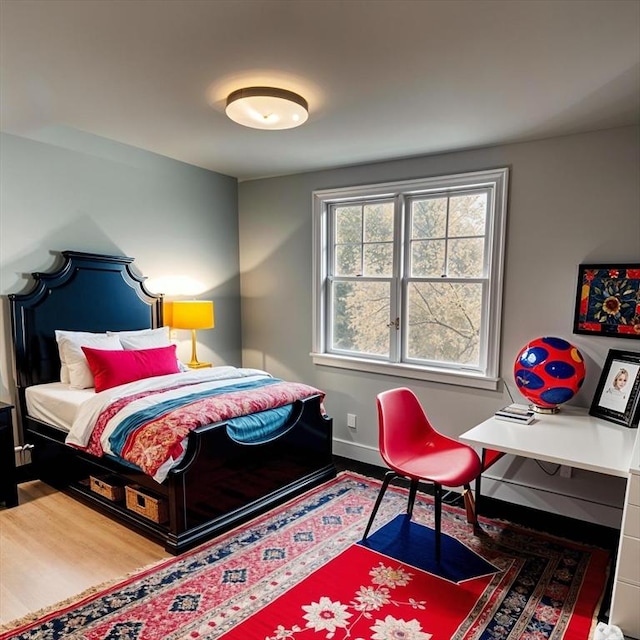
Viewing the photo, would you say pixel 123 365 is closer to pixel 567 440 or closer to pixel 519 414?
pixel 519 414

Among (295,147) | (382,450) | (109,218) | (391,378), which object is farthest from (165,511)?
(295,147)

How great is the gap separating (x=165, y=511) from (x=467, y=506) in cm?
170

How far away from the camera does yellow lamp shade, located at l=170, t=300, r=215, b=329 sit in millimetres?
3822

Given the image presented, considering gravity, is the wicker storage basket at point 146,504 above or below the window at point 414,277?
below

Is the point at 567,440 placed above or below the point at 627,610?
above

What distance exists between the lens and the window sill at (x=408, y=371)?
3297mm

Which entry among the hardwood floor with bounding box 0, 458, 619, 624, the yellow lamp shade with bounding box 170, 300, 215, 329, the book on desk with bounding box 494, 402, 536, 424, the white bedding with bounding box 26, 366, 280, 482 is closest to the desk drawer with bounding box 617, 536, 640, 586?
the hardwood floor with bounding box 0, 458, 619, 624

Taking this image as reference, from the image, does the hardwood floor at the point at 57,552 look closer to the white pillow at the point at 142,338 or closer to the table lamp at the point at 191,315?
the white pillow at the point at 142,338

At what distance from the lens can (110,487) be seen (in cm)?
278

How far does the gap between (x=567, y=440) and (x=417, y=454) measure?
799mm

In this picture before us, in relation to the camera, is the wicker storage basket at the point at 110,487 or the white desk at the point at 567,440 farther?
the wicker storage basket at the point at 110,487

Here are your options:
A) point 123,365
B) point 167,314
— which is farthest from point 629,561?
point 167,314

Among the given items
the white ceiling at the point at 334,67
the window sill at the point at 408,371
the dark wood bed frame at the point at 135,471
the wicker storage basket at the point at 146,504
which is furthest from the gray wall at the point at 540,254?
the wicker storage basket at the point at 146,504

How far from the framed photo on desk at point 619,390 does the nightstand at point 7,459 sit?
11.5 feet
